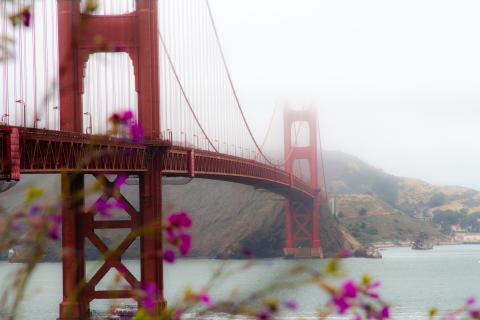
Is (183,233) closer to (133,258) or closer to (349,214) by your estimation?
(133,258)

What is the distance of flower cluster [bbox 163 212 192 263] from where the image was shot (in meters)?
3.88

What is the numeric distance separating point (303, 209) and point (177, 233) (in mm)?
92550

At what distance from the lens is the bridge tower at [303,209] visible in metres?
92.2

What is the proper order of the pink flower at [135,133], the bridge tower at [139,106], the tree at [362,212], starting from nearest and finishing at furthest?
the pink flower at [135,133] → the bridge tower at [139,106] → the tree at [362,212]

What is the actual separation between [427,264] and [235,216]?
77.2ft

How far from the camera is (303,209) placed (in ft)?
316

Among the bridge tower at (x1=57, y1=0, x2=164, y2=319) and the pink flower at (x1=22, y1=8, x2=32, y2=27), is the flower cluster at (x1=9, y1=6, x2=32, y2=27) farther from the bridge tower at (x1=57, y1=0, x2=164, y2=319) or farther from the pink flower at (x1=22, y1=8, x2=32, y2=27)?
the bridge tower at (x1=57, y1=0, x2=164, y2=319)

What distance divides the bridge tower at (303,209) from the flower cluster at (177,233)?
284ft

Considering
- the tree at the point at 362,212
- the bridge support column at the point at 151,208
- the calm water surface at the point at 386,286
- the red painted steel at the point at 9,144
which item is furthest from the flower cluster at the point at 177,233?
the tree at the point at 362,212

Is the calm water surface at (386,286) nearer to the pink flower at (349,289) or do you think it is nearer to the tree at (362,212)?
the pink flower at (349,289)

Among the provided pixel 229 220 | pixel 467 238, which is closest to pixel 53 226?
pixel 229 220

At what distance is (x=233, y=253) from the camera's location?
322 feet

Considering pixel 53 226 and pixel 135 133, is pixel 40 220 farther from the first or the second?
pixel 135 133

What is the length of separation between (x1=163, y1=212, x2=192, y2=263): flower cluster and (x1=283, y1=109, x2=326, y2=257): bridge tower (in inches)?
3404
